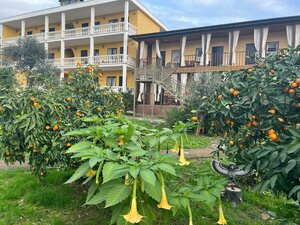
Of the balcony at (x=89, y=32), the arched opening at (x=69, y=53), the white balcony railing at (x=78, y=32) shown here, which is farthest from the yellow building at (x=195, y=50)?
the arched opening at (x=69, y=53)

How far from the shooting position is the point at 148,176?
1.82 meters

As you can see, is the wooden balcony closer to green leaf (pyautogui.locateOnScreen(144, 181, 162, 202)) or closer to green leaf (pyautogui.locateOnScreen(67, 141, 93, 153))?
green leaf (pyautogui.locateOnScreen(67, 141, 93, 153))

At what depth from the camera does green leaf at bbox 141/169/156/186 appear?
178 centimetres

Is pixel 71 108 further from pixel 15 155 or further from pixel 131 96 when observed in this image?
pixel 131 96

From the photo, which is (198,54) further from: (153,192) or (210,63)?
(153,192)

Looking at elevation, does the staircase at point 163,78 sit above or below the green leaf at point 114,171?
above

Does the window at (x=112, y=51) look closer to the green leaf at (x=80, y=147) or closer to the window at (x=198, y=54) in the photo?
the window at (x=198, y=54)

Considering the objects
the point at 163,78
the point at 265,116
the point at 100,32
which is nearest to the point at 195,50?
the point at 163,78

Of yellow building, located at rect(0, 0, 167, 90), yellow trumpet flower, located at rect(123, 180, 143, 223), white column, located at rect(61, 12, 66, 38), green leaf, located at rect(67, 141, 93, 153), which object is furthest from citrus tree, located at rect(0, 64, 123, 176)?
white column, located at rect(61, 12, 66, 38)

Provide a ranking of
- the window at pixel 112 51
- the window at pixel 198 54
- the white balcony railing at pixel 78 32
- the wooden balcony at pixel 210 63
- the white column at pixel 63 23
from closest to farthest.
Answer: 1. the wooden balcony at pixel 210 63
2. the window at pixel 198 54
3. the white balcony railing at pixel 78 32
4. the window at pixel 112 51
5. the white column at pixel 63 23

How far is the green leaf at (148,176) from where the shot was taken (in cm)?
178

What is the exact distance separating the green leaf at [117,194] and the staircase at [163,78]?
1670 cm

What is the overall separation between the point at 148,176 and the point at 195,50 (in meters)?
23.3

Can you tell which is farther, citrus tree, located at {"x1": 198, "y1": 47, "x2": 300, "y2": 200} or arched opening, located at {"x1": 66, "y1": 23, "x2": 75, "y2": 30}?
arched opening, located at {"x1": 66, "y1": 23, "x2": 75, "y2": 30}
